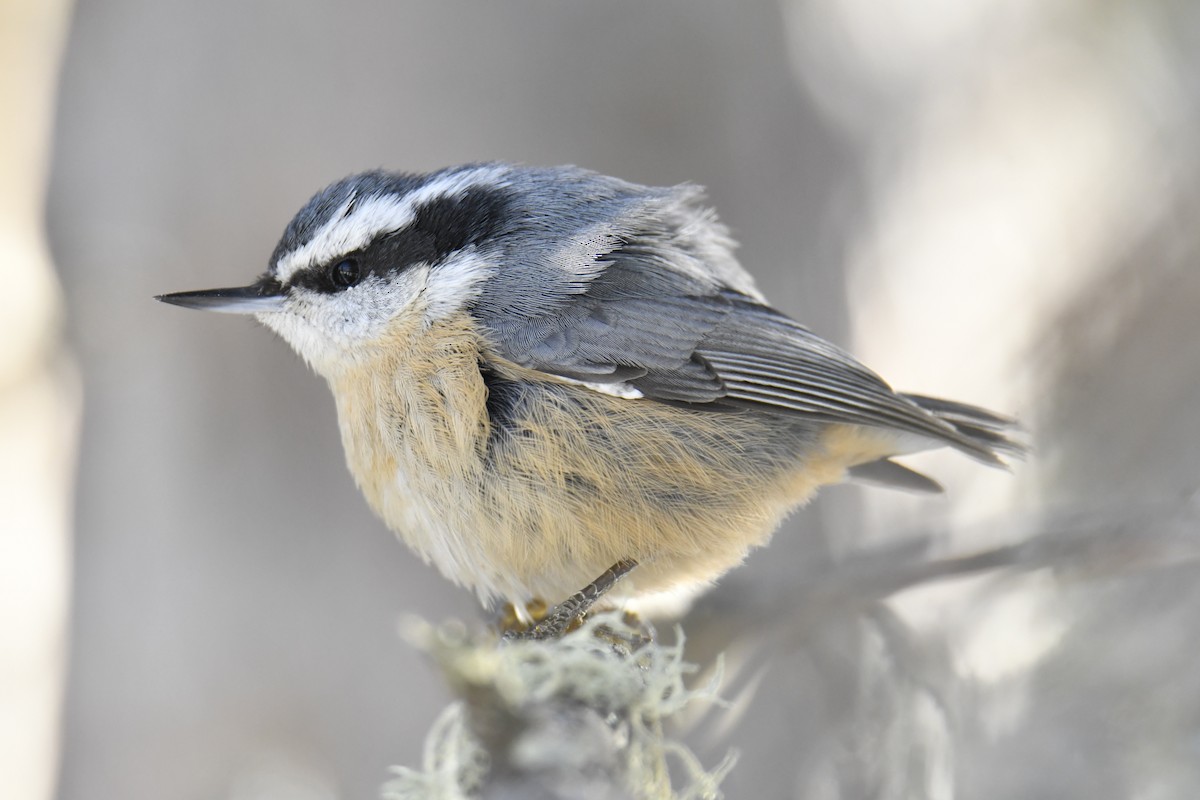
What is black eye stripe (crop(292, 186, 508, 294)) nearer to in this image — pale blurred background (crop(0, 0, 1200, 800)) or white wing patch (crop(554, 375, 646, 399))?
white wing patch (crop(554, 375, 646, 399))

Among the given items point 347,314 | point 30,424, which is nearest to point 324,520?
point 30,424

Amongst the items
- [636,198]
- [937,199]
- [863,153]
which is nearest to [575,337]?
[636,198]

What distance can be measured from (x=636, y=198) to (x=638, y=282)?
233 mm

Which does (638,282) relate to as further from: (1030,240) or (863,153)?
(1030,240)

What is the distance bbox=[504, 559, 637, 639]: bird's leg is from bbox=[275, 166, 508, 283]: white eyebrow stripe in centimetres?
96

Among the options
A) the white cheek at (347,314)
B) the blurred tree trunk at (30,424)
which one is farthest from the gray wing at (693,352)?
the blurred tree trunk at (30,424)

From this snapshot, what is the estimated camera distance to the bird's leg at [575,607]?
7.62 feet

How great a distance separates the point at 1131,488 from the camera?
156 inches

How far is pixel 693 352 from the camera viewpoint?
2.48m

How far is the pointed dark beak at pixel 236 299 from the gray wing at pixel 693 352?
53 cm

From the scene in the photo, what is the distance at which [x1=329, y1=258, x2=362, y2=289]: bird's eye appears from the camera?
2.43 meters

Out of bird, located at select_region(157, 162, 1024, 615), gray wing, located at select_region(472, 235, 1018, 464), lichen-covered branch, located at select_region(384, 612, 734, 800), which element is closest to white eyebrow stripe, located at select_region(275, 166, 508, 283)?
bird, located at select_region(157, 162, 1024, 615)

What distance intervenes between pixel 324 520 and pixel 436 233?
1.20m

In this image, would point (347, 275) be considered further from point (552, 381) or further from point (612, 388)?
point (612, 388)
